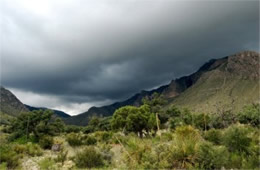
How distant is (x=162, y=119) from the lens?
48.7m

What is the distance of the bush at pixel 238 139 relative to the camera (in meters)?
12.1

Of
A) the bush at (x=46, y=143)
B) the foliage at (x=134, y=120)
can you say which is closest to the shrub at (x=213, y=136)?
the foliage at (x=134, y=120)

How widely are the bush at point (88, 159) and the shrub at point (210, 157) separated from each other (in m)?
6.66

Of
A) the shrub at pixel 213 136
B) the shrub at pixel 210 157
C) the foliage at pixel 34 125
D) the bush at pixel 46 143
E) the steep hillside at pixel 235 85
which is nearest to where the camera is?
the shrub at pixel 210 157

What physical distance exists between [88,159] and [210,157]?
743 cm

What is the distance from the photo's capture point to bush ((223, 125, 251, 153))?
12141 millimetres

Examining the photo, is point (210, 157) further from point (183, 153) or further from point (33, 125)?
point (33, 125)

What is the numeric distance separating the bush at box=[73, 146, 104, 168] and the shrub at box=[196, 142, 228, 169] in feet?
21.8

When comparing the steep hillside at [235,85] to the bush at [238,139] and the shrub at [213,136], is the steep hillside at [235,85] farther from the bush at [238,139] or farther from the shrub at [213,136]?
the bush at [238,139]

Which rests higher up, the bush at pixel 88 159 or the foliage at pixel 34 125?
the foliage at pixel 34 125

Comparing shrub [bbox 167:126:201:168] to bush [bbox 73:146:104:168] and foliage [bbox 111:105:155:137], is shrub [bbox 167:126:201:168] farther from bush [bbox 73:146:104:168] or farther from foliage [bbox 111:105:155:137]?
foliage [bbox 111:105:155:137]

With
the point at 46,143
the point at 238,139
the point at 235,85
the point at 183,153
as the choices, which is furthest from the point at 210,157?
the point at 235,85

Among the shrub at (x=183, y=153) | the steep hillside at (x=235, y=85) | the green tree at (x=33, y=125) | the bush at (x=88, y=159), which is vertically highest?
the steep hillside at (x=235, y=85)

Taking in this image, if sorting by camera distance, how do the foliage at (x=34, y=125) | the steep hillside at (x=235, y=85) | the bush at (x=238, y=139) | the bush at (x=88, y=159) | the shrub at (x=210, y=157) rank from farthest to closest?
the steep hillside at (x=235, y=85), the foliage at (x=34, y=125), the bush at (x=88, y=159), the bush at (x=238, y=139), the shrub at (x=210, y=157)
